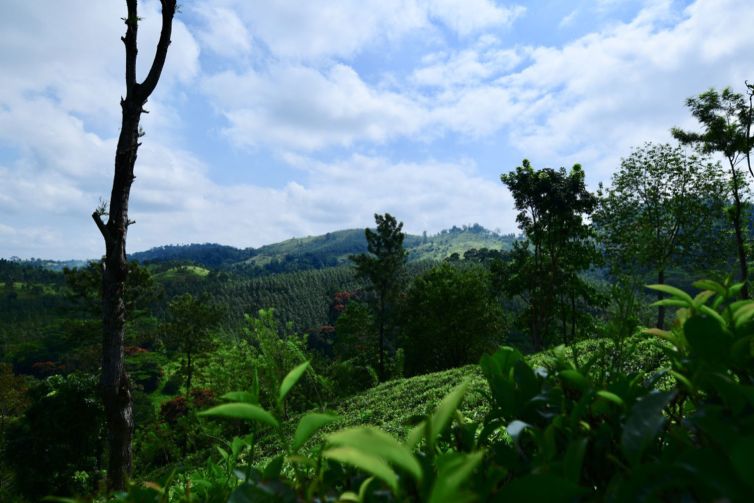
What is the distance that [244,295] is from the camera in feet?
390

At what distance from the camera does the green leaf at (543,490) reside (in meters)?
0.52

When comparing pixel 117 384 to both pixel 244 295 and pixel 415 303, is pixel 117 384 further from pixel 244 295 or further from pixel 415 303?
pixel 244 295

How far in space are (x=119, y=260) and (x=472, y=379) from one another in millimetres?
7800

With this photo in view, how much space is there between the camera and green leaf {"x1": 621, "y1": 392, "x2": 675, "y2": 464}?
655 millimetres

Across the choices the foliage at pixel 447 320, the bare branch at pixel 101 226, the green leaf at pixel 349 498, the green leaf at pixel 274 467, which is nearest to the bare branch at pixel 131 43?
the bare branch at pixel 101 226

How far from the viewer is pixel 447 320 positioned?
1369 inches

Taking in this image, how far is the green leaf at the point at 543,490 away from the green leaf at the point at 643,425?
0.18 metres

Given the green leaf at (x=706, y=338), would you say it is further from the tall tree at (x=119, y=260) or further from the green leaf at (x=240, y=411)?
the tall tree at (x=119, y=260)

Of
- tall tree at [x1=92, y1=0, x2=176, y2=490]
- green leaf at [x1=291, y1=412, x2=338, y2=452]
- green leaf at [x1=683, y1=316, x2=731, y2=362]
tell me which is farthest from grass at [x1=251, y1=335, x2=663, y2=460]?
green leaf at [x1=291, y1=412, x2=338, y2=452]

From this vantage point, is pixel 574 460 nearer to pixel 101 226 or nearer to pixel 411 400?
pixel 101 226

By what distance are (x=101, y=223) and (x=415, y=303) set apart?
30.4m

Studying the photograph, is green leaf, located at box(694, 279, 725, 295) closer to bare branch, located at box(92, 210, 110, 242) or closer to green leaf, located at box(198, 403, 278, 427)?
green leaf, located at box(198, 403, 278, 427)

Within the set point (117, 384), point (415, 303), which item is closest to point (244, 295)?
point (415, 303)

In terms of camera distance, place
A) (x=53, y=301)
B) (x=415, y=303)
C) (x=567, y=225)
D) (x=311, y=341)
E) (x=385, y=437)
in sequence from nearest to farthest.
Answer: (x=385, y=437), (x=567, y=225), (x=415, y=303), (x=311, y=341), (x=53, y=301)
